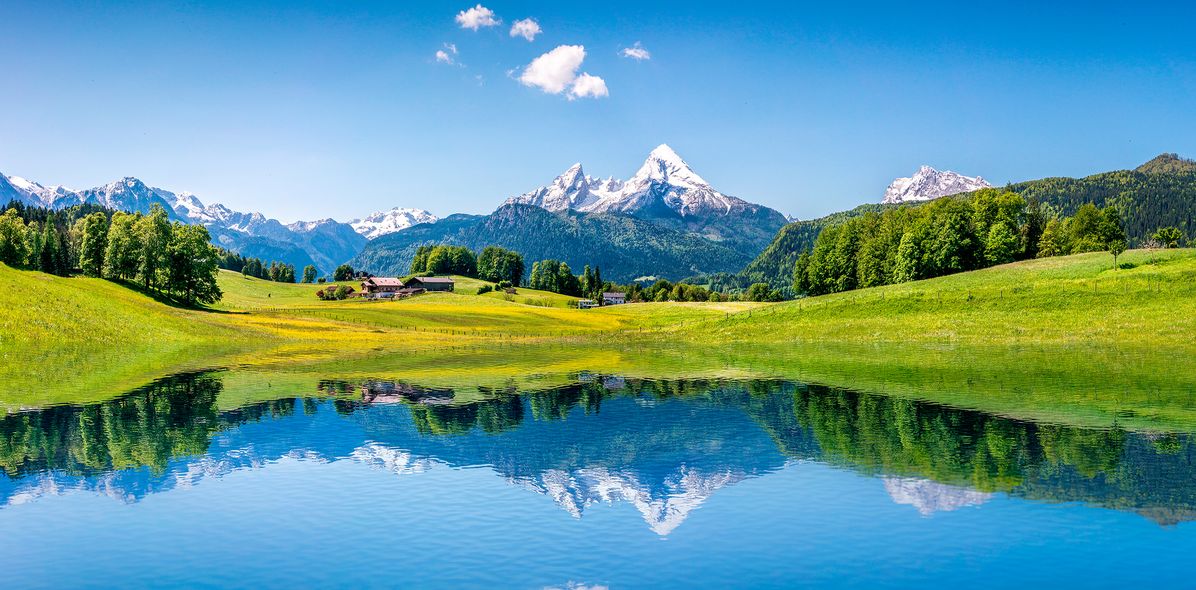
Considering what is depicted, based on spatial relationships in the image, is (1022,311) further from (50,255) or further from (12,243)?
(50,255)

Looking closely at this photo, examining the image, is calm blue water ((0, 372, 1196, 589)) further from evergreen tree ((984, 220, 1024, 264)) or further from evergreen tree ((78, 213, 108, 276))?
evergreen tree ((78, 213, 108, 276))

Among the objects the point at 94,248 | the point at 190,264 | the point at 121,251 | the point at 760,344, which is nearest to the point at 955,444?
the point at 760,344

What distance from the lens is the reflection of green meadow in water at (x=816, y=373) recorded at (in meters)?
41.5

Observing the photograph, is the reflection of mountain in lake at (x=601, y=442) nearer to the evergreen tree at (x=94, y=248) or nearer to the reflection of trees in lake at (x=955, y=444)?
the reflection of trees in lake at (x=955, y=444)

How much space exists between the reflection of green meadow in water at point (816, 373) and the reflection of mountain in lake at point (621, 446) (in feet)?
13.5

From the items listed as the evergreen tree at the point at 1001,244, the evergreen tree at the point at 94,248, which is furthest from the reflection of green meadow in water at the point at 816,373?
the evergreen tree at the point at 94,248

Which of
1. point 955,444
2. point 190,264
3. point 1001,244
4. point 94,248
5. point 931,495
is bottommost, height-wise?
point 931,495

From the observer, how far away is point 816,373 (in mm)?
61125

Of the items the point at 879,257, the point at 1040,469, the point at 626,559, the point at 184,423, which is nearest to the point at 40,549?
the point at 626,559

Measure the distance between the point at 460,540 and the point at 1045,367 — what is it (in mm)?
52542

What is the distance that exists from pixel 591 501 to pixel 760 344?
73917mm

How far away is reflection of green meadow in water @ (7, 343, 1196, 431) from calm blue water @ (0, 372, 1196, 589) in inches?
235

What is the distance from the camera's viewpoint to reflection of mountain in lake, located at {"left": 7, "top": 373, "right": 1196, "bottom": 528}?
2586 cm

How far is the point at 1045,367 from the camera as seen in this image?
58281 mm
